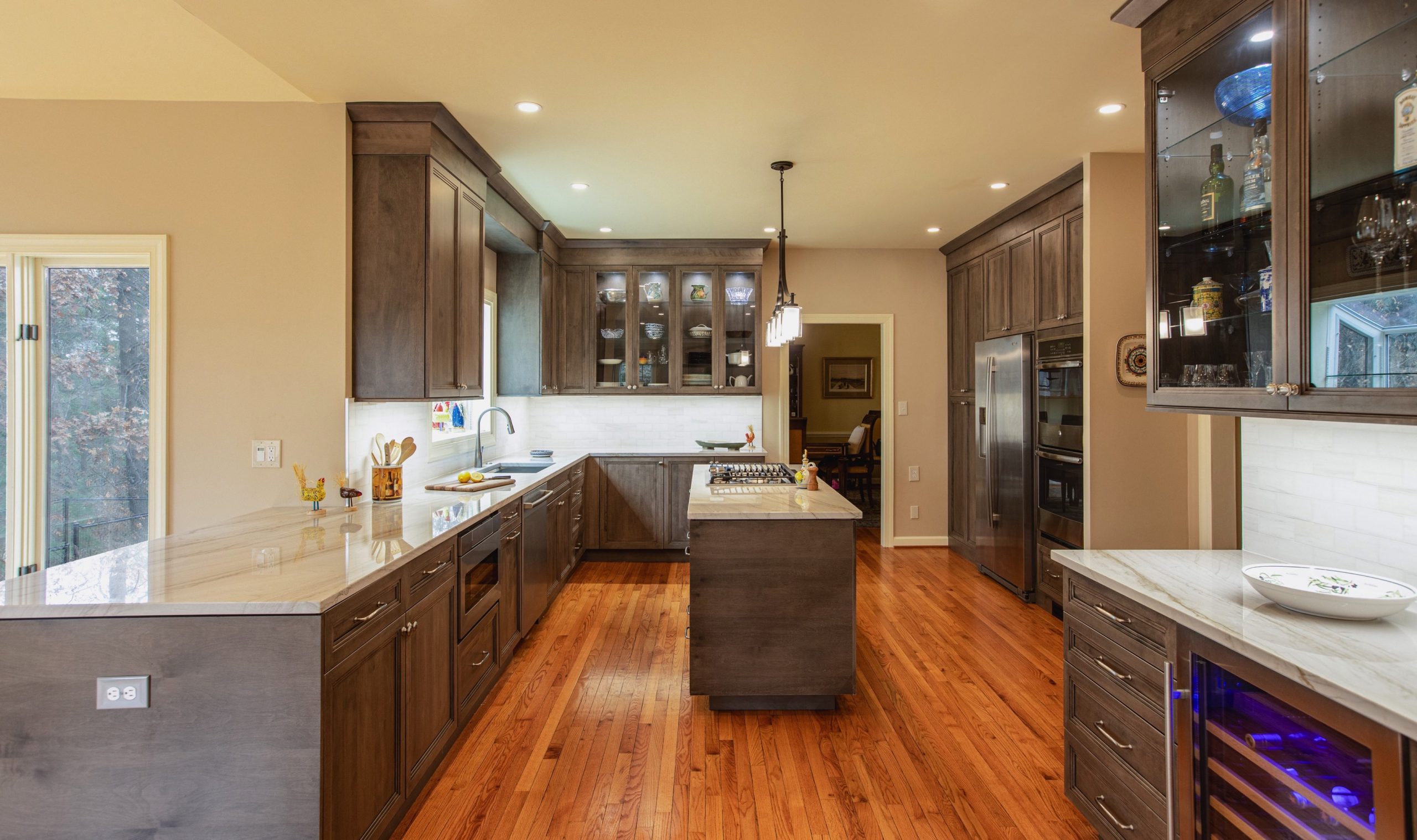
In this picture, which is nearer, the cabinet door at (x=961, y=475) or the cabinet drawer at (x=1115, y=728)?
the cabinet drawer at (x=1115, y=728)

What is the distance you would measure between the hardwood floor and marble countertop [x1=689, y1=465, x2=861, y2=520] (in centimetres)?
88

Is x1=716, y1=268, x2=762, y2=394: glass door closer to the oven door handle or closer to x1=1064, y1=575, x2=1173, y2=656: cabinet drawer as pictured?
the oven door handle

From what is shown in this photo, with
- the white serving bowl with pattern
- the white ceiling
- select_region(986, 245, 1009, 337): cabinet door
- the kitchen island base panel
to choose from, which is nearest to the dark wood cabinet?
the white ceiling

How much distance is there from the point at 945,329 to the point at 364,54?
16.0 ft

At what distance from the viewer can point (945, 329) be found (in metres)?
6.04

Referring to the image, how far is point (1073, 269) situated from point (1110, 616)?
9.04 feet

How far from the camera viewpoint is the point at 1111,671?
6.31ft

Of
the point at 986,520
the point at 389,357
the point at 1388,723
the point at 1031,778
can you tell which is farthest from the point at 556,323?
the point at 1388,723

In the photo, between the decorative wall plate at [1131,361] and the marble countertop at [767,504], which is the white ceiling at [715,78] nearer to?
the decorative wall plate at [1131,361]

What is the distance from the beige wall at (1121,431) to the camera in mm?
3799

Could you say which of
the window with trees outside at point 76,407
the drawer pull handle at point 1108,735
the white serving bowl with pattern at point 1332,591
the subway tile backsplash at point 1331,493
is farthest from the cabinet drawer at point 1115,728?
the window with trees outside at point 76,407

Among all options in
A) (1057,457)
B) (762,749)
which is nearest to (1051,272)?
(1057,457)

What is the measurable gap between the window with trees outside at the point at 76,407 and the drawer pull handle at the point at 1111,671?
3.61 meters

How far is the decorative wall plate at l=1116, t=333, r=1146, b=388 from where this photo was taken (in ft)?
12.2
